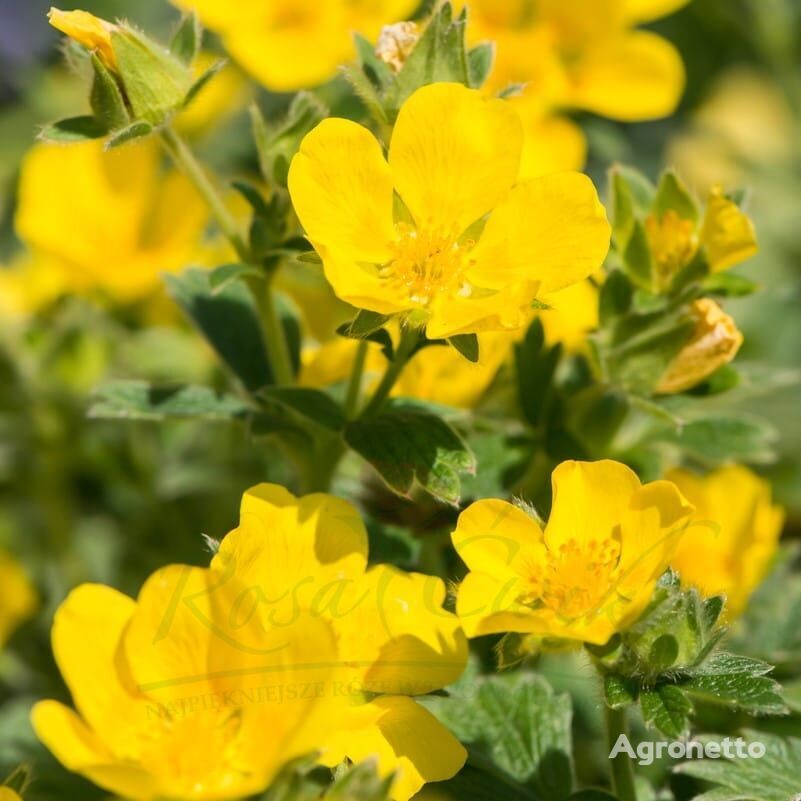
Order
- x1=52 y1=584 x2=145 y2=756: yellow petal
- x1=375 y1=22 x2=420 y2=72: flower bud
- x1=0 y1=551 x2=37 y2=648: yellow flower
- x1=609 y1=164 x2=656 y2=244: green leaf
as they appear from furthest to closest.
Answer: x1=0 y1=551 x2=37 y2=648: yellow flower < x1=609 y1=164 x2=656 y2=244: green leaf < x1=375 y1=22 x2=420 y2=72: flower bud < x1=52 y1=584 x2=145 y2=756: yellow petal

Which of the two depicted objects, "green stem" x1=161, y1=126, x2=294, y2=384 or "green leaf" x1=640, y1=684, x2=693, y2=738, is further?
"green stem" x1=161, y1=126, x2=294, y2=384

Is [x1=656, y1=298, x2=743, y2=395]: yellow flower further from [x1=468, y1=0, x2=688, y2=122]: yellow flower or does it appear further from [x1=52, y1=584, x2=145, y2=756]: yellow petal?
[x1=468, y1=0, x2=688, y2=122]: yellow flower

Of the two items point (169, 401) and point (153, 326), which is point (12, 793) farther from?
point (153, 326)

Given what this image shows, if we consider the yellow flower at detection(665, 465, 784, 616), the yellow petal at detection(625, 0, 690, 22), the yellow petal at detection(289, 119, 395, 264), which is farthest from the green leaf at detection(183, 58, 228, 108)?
the yellow petal at detection(625, 0, 690, 22)

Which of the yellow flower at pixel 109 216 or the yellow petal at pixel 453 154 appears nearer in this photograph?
the yellow petal at pixel 453 154

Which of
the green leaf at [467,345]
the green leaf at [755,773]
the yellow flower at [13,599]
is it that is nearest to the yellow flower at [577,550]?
the green leaf at [467,345]

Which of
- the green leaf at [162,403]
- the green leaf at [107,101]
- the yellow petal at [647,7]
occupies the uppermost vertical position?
the green leaf at [107,101]

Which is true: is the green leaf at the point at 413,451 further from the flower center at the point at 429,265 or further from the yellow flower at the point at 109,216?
the yellow flower at the point at 109,216
